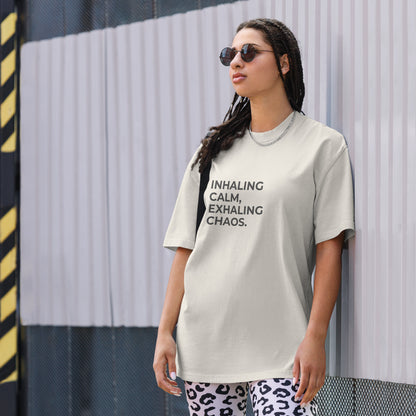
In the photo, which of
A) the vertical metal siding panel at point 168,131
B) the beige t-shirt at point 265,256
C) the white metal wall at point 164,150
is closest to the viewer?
the beige t-shirt at point 265,256

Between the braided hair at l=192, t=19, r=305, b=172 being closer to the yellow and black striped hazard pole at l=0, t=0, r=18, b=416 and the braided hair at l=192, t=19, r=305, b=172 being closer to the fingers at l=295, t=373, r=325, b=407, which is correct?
the fingers at l=295, t=373, r=325, b=407

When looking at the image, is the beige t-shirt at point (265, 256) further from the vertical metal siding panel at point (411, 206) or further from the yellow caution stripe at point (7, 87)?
the yellow caution stripe at point (7, 87)

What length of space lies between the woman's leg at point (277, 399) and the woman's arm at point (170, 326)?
15.0 inches

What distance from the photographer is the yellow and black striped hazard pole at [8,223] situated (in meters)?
4.59

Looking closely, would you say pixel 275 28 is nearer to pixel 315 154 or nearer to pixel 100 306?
pixel 315 154

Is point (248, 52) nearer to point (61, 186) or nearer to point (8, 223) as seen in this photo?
point (61, 186)

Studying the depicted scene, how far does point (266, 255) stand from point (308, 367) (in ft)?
1.22

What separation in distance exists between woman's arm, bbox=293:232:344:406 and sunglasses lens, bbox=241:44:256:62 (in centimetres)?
66

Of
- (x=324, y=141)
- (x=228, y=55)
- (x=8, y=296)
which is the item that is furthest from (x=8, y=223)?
(x=324, y=141)

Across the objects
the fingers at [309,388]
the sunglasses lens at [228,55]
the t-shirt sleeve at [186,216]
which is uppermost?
the sunglasses lens at [228,55]

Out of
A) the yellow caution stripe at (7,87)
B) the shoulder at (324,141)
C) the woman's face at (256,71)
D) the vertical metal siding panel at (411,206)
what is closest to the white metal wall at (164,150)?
the vertical metal siding panel at (411,206)

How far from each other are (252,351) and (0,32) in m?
2.88

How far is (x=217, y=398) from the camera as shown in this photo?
259 cm

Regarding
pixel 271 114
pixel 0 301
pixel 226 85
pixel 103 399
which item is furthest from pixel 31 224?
pixel 271 114
